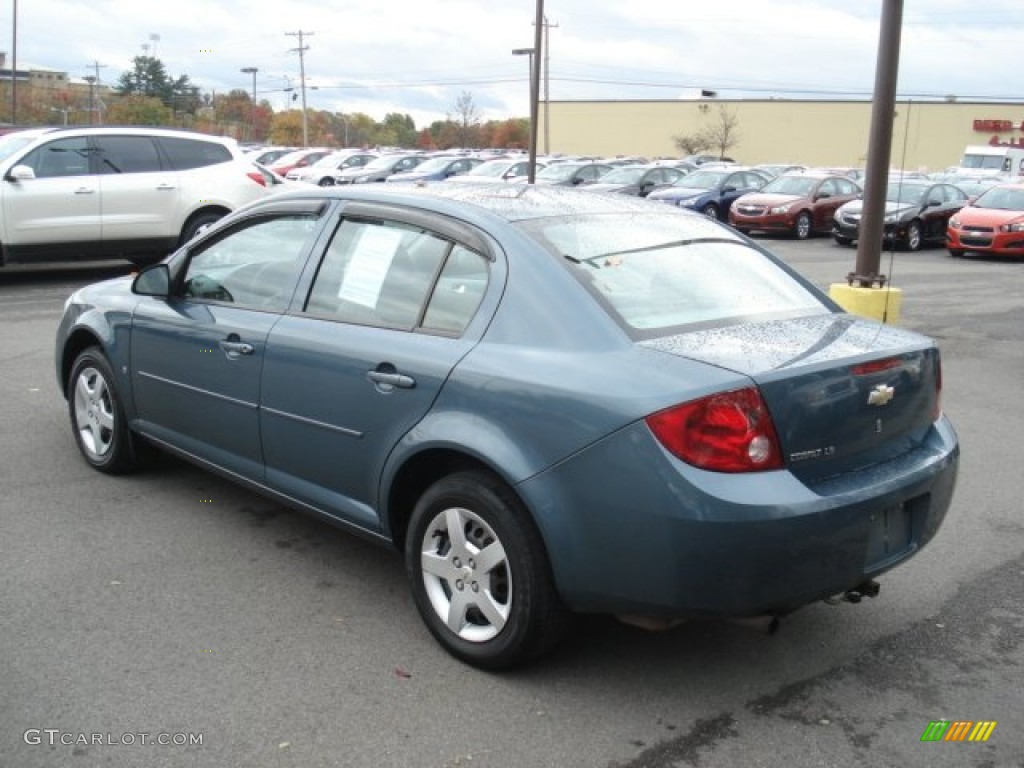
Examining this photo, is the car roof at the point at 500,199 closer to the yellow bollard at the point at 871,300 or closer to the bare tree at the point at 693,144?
the yellow bollard at the point at 871,300

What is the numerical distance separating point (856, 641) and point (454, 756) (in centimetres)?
166

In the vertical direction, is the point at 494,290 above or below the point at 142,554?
above

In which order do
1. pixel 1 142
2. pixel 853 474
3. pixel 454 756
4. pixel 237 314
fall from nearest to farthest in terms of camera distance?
1. pixel 454 756
2. pixel 853 474
3. pixel 237 314
4. pixel 1 142

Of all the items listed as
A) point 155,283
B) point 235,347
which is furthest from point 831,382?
point 155,283

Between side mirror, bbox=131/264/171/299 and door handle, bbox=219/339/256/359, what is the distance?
69cm

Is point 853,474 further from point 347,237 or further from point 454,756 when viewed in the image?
point 347,237

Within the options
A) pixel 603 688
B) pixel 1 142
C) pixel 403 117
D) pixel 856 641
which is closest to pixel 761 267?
pixel 856 641

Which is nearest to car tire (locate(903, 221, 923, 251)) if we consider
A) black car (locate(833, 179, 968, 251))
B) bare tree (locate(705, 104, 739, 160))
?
black car (locate(833, 179, 968, 251))

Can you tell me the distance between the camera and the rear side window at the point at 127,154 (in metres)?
13.1

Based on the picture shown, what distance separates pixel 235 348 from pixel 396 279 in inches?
35.2

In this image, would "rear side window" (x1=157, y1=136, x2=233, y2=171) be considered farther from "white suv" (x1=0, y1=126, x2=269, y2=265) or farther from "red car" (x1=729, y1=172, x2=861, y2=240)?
"red car" (x1=729, y1=172, x2=861, y2=240)

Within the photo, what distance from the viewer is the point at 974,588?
4449 mm

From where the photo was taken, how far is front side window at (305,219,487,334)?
3.84 metres

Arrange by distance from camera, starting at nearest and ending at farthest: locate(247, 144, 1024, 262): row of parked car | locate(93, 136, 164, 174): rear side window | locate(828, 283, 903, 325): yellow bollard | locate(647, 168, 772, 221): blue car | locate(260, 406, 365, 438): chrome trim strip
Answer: locate(260, 406, 365, 438): chrome trim strip → locate(828, 283, 903, 325): yellow bollard → locate(93, 136, 164, 174): rear side window → locate(247, 144, 1024, 262): row of parked car → locate(647, 168, 772, 221): blue car
